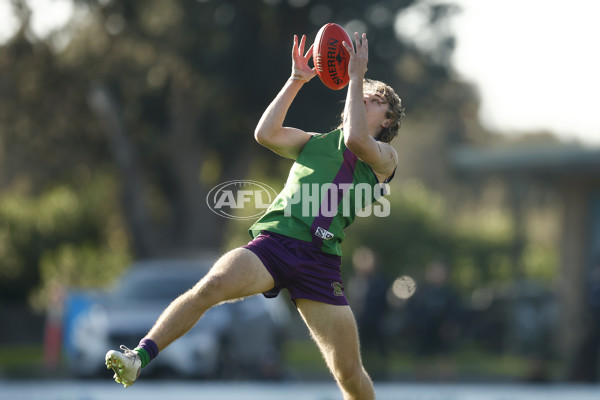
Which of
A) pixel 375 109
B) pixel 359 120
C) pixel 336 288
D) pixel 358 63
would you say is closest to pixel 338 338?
pixel 336 288

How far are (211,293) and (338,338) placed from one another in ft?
2.74

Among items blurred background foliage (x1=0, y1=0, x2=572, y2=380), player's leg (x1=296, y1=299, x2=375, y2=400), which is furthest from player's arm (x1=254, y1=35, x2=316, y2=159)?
blurred background foliage (x1=0, y1=0, x2=572, y2=380)

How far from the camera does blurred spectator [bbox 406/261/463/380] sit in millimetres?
15945

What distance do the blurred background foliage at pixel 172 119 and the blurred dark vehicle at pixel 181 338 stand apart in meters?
9.70

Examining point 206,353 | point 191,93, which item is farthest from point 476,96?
point 206,353

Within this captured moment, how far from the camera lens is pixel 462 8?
27609 mm

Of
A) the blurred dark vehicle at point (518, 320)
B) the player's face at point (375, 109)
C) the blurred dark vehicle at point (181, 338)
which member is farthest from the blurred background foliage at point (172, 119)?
the player's face at point (375, 109)

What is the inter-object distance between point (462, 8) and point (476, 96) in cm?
747

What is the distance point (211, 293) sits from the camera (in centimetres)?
568

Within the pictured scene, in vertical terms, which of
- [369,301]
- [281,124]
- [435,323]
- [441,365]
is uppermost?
[281,124]

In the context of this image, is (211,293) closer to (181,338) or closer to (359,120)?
(359,120)

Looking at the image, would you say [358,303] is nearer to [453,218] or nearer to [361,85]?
[361,85]

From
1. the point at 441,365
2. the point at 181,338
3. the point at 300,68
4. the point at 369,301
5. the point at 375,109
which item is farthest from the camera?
the point at 441,365

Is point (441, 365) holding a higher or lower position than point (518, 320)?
higher
